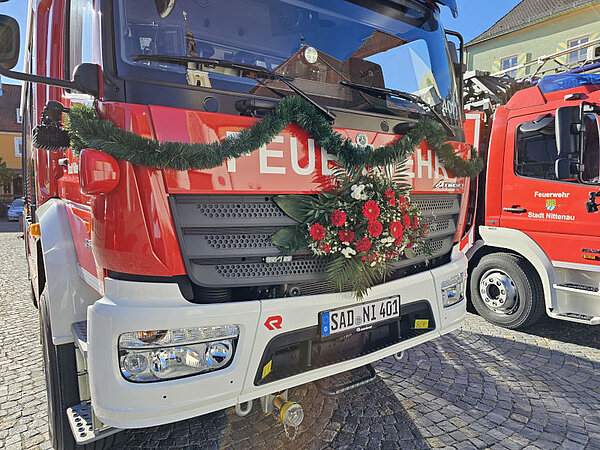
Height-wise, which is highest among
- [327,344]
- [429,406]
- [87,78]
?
[87,78]

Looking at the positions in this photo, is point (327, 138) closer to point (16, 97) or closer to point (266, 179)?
point (266, 179)

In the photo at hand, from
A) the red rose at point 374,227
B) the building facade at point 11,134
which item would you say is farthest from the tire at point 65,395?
the building facade at point 11,134

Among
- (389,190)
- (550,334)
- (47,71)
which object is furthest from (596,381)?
(47,71)

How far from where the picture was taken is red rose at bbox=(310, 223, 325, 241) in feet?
6.62

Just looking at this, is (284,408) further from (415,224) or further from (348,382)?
(415,224)

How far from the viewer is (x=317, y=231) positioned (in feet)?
6.64

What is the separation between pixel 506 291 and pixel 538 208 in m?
0.99

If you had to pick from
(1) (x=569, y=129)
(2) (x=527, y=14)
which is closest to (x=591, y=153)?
(1) (x=569, y=129)

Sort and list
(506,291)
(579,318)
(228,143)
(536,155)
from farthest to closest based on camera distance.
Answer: (506,291) < (536,155) < (579,318) < (228,143)

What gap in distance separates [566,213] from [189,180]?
392 centimetres

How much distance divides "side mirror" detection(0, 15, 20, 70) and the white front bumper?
1.02 meters

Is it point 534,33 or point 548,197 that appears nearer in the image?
point 548,197

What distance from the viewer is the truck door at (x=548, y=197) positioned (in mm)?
3910

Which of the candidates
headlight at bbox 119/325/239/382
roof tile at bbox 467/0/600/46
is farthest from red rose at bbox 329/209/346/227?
roof tile at bbox 467/0/600/46
